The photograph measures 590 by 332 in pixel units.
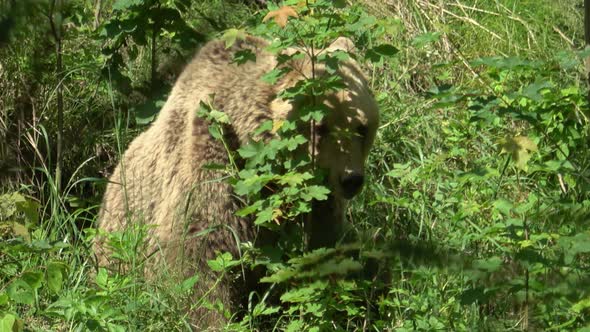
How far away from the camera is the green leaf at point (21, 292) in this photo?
12.1 ft

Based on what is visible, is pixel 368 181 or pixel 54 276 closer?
pixel 54 276

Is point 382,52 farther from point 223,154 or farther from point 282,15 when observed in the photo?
point 223,154

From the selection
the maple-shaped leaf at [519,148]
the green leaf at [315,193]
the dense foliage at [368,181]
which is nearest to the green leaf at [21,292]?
the dense foliage at [368,181]

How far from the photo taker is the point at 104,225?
5.11 m

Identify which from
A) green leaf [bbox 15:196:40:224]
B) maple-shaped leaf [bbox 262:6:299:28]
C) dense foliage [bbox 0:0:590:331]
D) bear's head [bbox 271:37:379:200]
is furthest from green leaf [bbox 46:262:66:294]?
maple-shaped leaf [bbox 262:6:299:28]

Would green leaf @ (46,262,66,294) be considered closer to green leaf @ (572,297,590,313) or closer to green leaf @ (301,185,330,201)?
green leaf @ (301,185,330,201)

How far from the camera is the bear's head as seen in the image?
422cm

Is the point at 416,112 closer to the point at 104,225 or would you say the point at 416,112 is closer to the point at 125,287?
the point at 104,225

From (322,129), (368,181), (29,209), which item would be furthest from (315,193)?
(368,181)

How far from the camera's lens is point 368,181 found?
5.49 meters

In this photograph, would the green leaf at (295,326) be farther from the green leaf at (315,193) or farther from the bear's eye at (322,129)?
the bear's eye at (322,129)

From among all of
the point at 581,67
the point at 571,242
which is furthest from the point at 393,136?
the point at 571,242

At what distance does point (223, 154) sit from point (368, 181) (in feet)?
4.38

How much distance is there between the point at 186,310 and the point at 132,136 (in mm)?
2143
